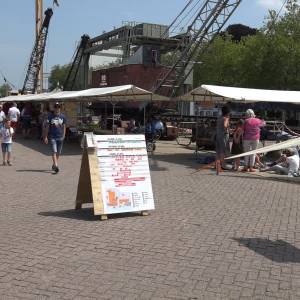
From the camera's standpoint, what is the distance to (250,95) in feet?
56.7

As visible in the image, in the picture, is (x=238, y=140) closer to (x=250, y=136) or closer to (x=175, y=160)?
(x=250, y=136)

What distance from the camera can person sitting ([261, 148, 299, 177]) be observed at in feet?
46.0

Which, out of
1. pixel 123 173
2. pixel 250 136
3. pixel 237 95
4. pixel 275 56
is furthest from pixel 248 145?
pixel 275 56

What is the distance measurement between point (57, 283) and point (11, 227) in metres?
2.53

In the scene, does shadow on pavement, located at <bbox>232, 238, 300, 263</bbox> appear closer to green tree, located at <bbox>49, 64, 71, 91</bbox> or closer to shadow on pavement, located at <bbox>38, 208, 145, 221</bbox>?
shadow on pavement, located at <bbox>38, 208, 145, 221</bbox>

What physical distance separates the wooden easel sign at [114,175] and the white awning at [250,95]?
7980mm

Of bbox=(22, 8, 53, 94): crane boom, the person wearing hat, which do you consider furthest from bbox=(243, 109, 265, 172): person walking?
bbox=(22, 8, 53, 94): crane boom

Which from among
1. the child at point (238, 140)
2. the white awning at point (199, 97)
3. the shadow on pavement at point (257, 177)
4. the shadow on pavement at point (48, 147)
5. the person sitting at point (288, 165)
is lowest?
the shadow on pavement at point (48, 147)

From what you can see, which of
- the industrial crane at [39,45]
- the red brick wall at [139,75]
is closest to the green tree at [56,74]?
the industrial crane at [39,45]

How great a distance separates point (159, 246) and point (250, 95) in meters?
11.4

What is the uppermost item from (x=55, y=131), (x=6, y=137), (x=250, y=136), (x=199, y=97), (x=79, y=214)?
(x=199, y=97)

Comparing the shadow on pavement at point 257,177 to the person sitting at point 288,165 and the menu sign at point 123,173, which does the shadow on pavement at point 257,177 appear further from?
the menu sign at point 123,173

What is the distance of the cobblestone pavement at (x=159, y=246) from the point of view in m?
5.20

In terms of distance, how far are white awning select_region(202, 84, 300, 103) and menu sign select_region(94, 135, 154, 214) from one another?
312 inches
